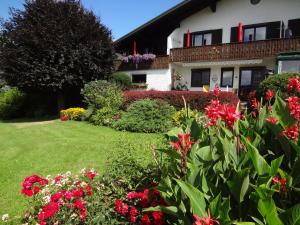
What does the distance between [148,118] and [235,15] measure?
1374 centimetres

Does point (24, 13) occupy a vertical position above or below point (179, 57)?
above

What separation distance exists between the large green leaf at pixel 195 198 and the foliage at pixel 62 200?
68.2 inches

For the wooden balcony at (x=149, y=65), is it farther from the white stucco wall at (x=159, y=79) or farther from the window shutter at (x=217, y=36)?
the window shutter at (x=217, y=36)

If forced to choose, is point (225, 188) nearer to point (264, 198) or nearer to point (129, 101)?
point (264, 198)

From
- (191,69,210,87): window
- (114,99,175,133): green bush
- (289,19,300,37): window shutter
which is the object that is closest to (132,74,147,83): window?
(191,69,210,87): window

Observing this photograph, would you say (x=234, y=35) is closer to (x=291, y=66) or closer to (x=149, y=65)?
(x=291, y=66)

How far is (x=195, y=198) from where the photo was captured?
6.36 feet

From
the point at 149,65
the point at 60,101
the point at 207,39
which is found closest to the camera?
the point at 60,101

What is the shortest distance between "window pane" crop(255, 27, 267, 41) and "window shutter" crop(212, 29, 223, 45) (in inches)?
104

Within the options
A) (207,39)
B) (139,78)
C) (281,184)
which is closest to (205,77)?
(207,39)

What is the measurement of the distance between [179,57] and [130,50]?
7268mm

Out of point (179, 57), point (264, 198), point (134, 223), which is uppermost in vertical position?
point (179, 57)

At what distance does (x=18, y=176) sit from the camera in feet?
21.7

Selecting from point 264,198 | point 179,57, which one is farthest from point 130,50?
point 264,198
